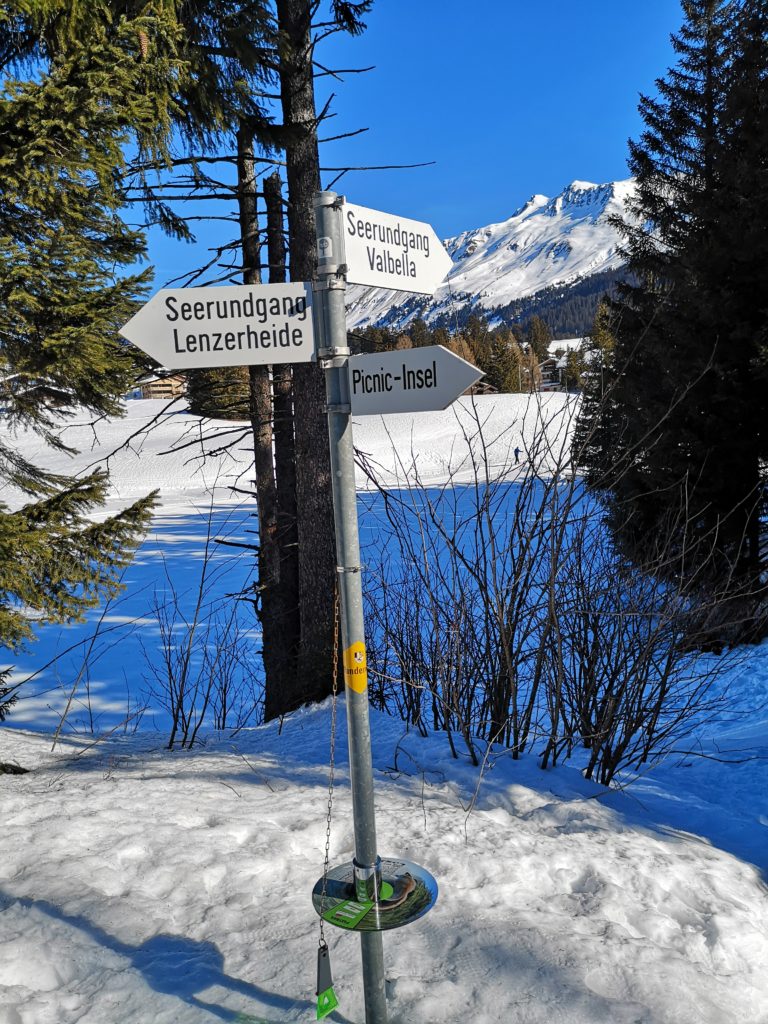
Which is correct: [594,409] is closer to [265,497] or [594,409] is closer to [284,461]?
[265,497]

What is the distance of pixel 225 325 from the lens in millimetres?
2293

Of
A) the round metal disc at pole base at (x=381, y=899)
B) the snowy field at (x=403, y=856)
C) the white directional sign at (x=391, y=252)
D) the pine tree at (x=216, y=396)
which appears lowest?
the snowy field at (x=403, y=856)

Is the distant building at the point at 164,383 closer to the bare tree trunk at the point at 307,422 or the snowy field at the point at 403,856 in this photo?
the bare tree trunk at the point at 307,422

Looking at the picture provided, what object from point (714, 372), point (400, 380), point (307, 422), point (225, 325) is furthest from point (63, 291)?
point (714, 372)

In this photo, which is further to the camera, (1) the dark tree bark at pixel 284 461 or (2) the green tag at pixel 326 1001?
(1) the dark tree bark at pixel 284 461

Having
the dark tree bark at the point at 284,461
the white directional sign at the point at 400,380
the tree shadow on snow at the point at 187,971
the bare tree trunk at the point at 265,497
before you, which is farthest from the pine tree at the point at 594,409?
the bare tree trunk at the point at 265,497

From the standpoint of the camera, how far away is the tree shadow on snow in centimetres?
248

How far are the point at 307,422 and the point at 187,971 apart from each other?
488 cm

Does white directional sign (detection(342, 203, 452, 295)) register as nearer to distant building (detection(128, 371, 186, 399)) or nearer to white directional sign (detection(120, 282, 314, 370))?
white directional sign (detection(120, 282, 314, 370))

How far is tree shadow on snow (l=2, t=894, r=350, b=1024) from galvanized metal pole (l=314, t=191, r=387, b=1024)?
1.26 feet

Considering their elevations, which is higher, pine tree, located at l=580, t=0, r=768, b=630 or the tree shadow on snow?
pine tree, located at l=580, t=0, r=768, b=630

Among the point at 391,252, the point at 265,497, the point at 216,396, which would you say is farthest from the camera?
the point at 216,396

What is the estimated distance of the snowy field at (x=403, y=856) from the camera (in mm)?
2529

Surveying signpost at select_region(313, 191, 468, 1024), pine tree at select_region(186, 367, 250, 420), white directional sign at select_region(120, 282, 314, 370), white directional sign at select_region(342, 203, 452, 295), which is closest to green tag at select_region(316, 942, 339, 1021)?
signpost at select_region(313, 191, 468, 1024)
